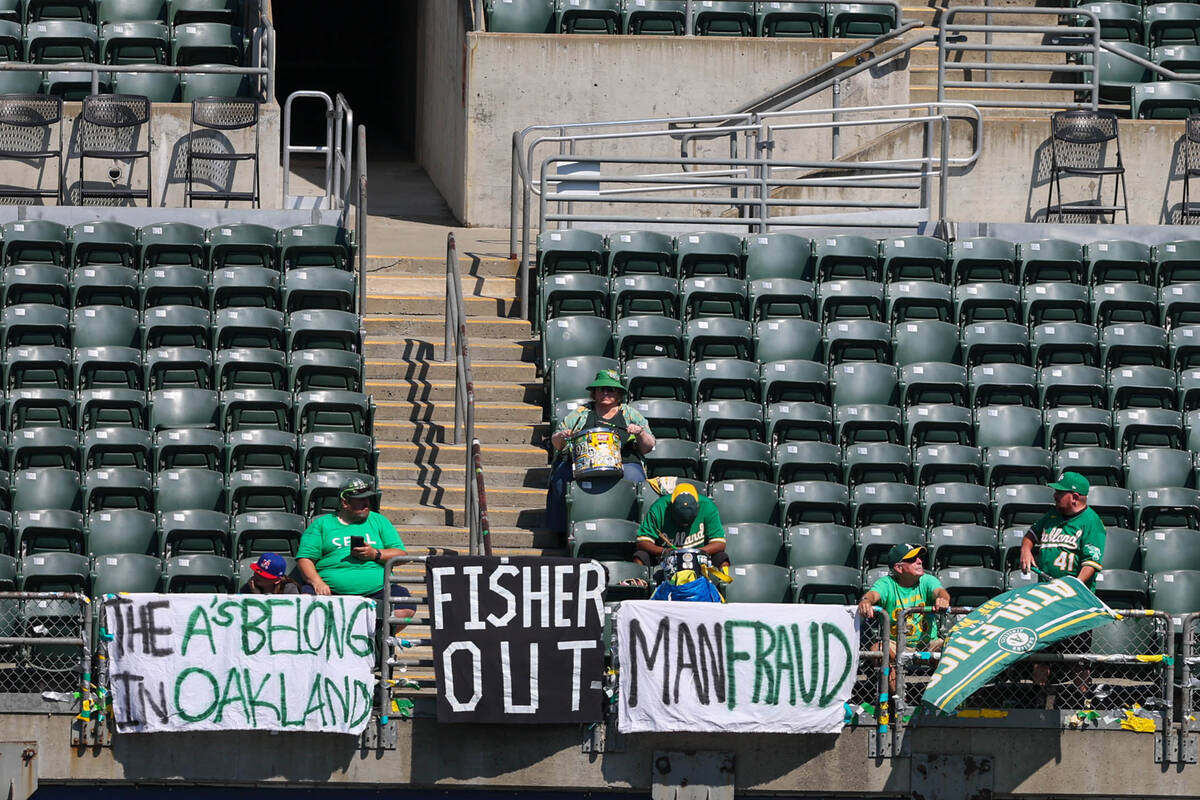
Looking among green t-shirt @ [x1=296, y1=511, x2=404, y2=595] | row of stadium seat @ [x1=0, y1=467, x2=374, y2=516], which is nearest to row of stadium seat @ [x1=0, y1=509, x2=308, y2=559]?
row of stadium seat @ [x1=0, y1=467, x2=374, y2=516]

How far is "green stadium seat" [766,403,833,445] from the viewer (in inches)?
584

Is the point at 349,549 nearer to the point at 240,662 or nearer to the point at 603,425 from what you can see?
the point at 240,662

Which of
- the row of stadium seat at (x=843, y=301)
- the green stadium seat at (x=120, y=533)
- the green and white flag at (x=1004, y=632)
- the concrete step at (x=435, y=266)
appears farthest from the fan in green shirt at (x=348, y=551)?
the concrete step at (x=435, y=266)

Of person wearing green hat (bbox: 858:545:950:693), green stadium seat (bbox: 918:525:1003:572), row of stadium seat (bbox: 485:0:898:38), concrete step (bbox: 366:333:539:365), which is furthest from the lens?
row of stadium seat (bbox: 485:0:898:38)

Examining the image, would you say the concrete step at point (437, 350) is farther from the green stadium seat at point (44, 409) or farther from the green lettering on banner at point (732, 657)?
the green lettering on banner at point (732, 657)

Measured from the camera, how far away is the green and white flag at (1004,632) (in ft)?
38.5

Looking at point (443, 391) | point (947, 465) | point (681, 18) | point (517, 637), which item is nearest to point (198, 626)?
point (517, 637)

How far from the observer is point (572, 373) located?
15188mm

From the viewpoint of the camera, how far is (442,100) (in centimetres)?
2133

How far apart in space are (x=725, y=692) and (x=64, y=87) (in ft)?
33.5

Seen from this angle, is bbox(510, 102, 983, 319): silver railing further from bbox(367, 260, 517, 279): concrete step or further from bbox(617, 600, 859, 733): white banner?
bbox(617, 600, 859, 733): white banner

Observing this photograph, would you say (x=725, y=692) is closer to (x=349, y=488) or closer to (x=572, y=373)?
(x=349, y=488)

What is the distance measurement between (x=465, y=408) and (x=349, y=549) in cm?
270

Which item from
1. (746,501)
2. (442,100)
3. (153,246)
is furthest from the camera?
(442,100)
